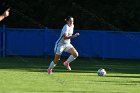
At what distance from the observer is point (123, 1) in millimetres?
41438

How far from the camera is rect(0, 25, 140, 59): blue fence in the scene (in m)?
36.8

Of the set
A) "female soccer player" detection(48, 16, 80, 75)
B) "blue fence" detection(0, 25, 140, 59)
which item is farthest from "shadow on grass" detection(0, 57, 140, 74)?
"female soccer player" detection(48, 16, 80, 75)

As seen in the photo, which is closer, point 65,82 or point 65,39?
point 65,82

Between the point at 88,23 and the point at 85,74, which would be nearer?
the point at 85,74

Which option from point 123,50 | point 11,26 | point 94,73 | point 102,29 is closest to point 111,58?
point 123,50

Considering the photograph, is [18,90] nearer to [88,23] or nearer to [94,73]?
[94,73]

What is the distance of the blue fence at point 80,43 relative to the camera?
36750 mm

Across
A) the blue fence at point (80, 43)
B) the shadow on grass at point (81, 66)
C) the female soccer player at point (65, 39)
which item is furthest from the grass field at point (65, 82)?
the blue fence at point (80, 43)

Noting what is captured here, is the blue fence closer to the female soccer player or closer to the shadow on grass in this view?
the shadow on grass

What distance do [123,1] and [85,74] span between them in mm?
17972

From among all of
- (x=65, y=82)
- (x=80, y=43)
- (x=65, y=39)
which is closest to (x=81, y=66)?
(x=65, y=39)

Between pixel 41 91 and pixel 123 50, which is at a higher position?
pixel 41 91

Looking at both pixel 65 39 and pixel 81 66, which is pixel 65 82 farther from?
pixel 81 66

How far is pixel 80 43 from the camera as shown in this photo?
3738 cm
